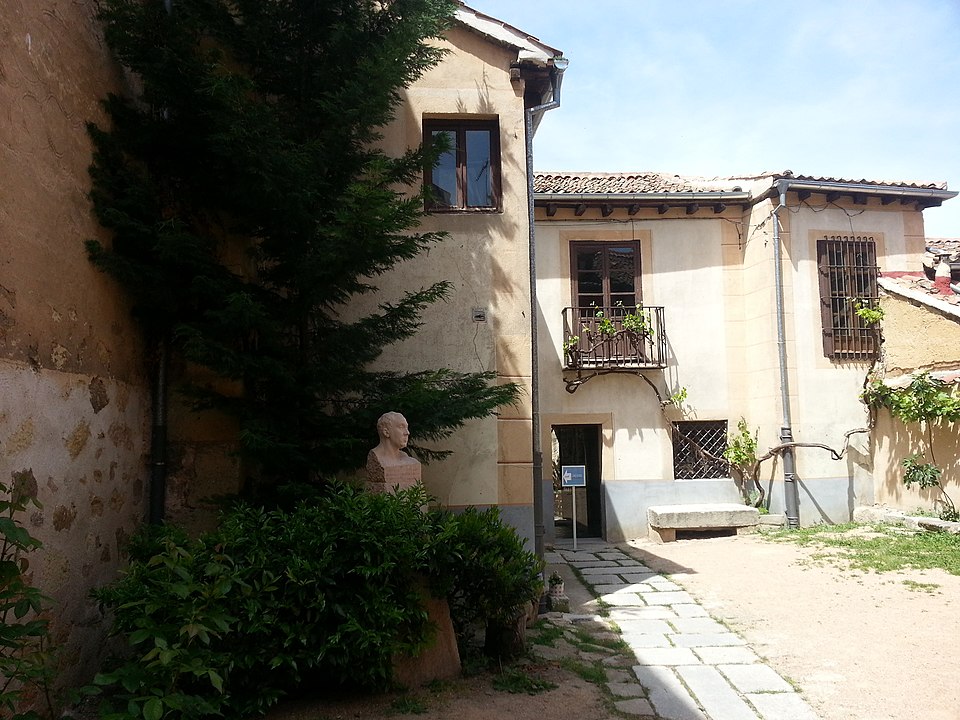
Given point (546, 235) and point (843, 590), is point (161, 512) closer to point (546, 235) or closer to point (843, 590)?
point (843, 590)

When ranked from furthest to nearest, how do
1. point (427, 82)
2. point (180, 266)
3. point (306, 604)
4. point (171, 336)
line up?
1. point (427, 82)
2. point (171, 336)
3. point (180, 266)
4. point (306, 604)

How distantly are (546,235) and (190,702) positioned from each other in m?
9.18

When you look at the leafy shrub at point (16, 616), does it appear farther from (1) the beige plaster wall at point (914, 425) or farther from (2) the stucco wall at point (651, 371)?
(1) the beige plaster wall at point (914, 425)

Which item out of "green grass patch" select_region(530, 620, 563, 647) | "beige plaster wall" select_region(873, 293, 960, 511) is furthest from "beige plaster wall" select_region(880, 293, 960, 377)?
"green grass patch" select_region(530, 620, 563, 647)

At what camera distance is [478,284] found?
249 inches

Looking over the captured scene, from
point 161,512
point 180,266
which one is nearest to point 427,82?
point 180,266

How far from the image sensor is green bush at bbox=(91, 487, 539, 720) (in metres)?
3.29

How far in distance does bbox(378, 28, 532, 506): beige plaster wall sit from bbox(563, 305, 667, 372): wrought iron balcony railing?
15.5 ft

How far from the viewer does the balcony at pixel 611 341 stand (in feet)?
35.9

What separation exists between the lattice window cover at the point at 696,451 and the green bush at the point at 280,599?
24.9 feet

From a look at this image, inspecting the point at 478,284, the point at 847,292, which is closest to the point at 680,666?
the point at 478,284

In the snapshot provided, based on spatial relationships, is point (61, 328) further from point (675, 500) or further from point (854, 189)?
point (854, 189)

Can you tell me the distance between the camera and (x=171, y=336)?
5012 millimetres

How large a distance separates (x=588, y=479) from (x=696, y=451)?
1.94m
